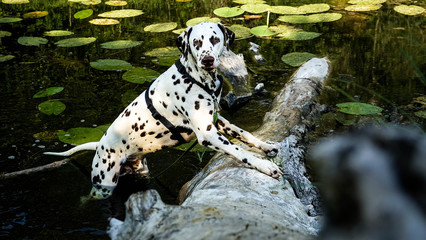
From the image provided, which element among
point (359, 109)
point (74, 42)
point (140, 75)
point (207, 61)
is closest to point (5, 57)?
point (74, 42)

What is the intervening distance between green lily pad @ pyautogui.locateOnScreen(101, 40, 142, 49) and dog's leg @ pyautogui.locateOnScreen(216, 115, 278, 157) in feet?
11.6

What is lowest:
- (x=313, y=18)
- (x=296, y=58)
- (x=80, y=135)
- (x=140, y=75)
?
(x=80, y=135)

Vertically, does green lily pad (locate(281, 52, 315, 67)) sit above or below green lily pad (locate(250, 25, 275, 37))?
below

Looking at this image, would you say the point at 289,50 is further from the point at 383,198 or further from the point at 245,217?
the point at 383,198

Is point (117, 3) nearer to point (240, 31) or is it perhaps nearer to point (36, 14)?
point (36, 14)

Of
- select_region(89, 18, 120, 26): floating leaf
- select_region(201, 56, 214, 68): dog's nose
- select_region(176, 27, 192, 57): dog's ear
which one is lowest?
select_region(89, 18, 120, 26): floating leaf

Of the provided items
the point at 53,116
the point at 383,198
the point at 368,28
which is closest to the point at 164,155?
the point at 53,116

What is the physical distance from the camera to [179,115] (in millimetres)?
3156

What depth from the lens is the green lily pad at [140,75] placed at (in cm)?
525

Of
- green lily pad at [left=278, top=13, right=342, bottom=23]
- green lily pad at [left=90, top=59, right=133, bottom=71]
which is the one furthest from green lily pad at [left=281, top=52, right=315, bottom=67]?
green lily pad at [left=90, top=59, right=133, bottom=71]

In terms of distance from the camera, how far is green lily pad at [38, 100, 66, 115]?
463 centimetres

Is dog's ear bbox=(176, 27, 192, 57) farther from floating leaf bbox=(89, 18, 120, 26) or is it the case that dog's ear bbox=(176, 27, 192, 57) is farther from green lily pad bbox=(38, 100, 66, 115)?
floating leaf bbox=(89, 18, 120, 26)

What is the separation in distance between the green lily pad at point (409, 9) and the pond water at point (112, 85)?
0.13 meters

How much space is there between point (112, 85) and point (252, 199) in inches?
143
